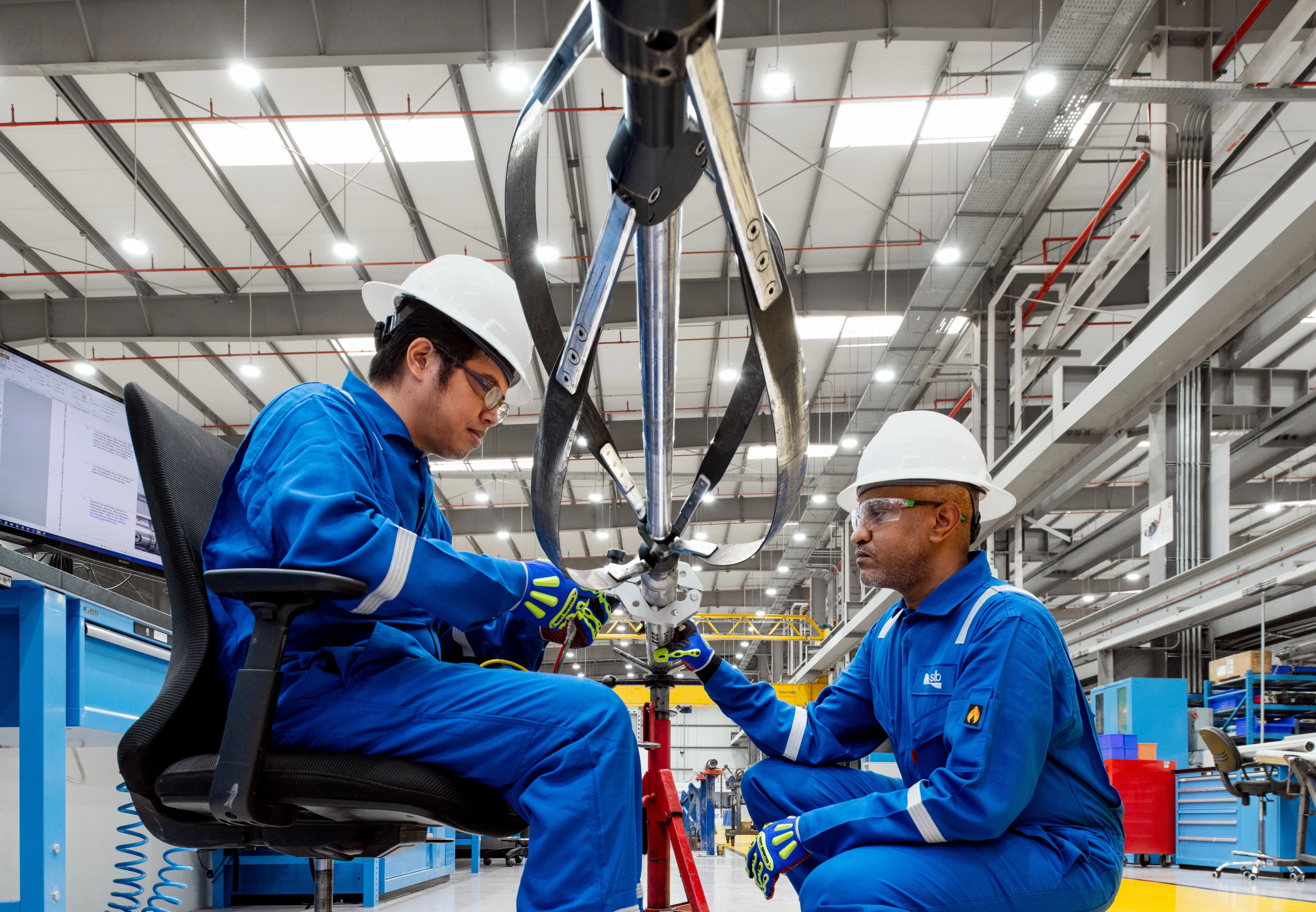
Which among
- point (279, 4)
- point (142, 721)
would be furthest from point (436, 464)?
point (142, 721)

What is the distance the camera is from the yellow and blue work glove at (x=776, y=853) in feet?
6.93

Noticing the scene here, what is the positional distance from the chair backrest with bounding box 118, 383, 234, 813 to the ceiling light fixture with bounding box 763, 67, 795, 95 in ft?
25.4

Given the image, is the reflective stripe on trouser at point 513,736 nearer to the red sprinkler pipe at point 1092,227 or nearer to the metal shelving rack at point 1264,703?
the metal shelving rack at point 1264,703

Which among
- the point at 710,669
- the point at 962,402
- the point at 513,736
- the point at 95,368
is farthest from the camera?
the point at 962,402

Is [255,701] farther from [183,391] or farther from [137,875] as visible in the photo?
[183,391]

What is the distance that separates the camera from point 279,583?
1.49m

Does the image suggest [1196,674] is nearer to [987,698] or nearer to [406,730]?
[987,698]

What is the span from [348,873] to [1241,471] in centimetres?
1065

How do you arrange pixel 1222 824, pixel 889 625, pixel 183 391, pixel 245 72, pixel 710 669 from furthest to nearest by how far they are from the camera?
pixel 183 391, pixel 1222 824, pixel 245 72, pixel 710 669, pixel 889 625

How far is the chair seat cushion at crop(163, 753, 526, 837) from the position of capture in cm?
156

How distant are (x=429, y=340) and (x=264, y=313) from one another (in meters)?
11.5

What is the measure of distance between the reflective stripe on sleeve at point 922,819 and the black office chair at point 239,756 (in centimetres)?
75

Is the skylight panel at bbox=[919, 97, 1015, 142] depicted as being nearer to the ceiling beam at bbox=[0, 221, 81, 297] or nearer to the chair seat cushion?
the chair seat cushion

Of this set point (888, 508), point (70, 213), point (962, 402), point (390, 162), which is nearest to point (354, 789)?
point (888, 508)
